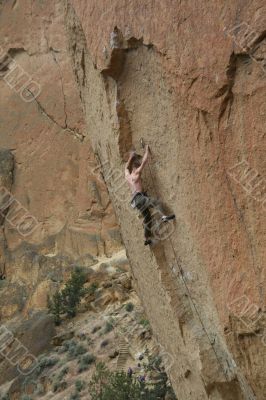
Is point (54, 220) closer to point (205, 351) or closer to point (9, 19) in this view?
point (9, 19)

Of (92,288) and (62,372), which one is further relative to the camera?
(92,288)

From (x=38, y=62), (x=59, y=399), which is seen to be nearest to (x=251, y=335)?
(x=59, y=399)

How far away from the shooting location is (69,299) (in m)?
18.0

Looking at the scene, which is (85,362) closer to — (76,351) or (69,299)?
(76,351)

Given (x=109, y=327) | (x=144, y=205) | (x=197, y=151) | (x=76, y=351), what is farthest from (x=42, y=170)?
(x=197, y=151)

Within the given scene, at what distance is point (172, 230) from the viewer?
251 inches

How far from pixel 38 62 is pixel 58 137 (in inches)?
119

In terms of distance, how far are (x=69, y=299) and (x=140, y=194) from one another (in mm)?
12158

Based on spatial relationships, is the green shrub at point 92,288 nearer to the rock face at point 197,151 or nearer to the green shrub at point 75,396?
the green shrub at point 75,396

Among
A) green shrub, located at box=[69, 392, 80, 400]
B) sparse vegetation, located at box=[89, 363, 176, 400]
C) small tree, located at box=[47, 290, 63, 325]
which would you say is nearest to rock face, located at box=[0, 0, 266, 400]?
sparse vegetation, located at box=[89, 363, 176, 400]

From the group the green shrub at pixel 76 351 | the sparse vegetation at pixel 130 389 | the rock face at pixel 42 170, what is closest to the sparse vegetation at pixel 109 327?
the green shrub at pixel 76 351

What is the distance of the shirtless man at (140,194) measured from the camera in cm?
638

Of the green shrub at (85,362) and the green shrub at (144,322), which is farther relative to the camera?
the green shrub at (85,362)

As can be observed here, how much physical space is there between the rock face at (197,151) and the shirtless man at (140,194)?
13 centimetres
